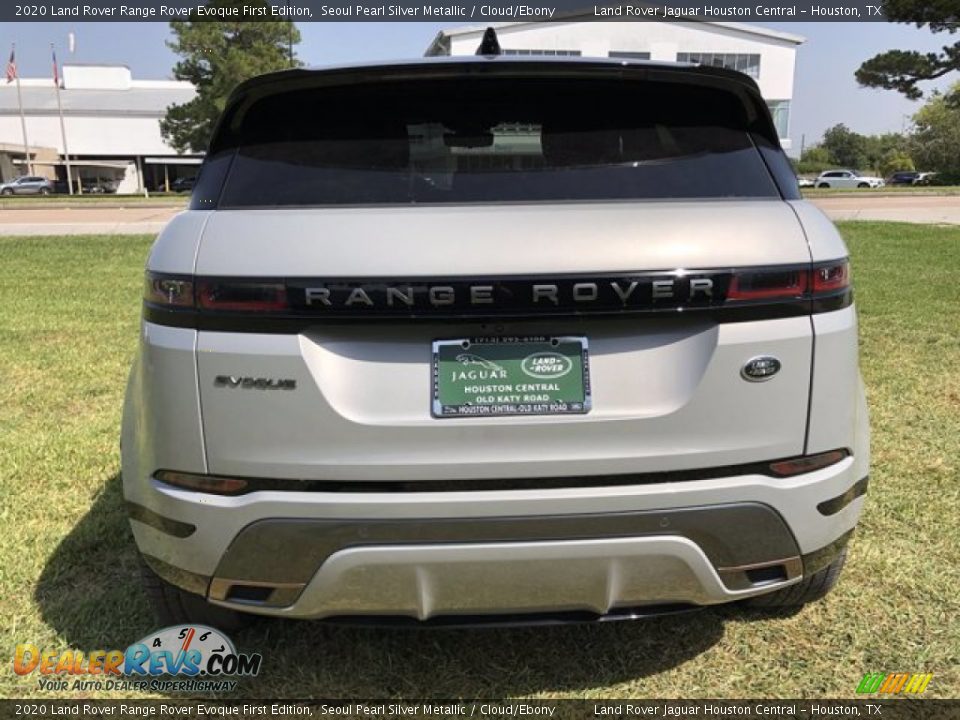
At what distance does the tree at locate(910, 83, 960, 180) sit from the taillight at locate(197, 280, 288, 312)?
6923cm

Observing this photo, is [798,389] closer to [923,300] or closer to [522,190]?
[522,190]

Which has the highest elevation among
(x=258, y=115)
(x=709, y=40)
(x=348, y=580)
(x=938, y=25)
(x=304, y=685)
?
(x=709, y=40)

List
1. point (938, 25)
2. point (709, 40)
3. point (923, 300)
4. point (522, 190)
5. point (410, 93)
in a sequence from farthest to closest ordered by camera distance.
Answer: point (709, 40)
point (938, 25)
point (923, 300)
point (410, 93)
point (522, 190)

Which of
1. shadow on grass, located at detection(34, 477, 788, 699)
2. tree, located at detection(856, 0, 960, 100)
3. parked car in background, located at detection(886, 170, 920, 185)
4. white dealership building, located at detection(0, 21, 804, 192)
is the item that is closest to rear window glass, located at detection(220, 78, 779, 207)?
shadow on grass, located at detection(34, 477, 788, 699)

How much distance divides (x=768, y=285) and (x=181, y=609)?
6.29 ft

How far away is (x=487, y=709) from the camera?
7.58 feet

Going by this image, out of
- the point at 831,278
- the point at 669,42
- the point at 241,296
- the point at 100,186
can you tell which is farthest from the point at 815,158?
the point at 241,296

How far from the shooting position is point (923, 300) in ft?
26.5

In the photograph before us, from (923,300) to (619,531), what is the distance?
7.52 m

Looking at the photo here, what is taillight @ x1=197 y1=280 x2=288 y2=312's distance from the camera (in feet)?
6.02

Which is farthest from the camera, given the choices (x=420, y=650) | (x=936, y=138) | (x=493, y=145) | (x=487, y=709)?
(x=936, y=138)

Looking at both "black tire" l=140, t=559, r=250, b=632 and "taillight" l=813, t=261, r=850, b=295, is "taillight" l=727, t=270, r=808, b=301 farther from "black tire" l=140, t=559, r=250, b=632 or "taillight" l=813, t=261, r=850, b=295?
"black tire" l=140, t=559, r=250, b=632

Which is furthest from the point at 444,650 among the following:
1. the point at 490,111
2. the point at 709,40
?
the point at 709,40

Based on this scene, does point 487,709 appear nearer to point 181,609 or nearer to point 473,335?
point 181,609
